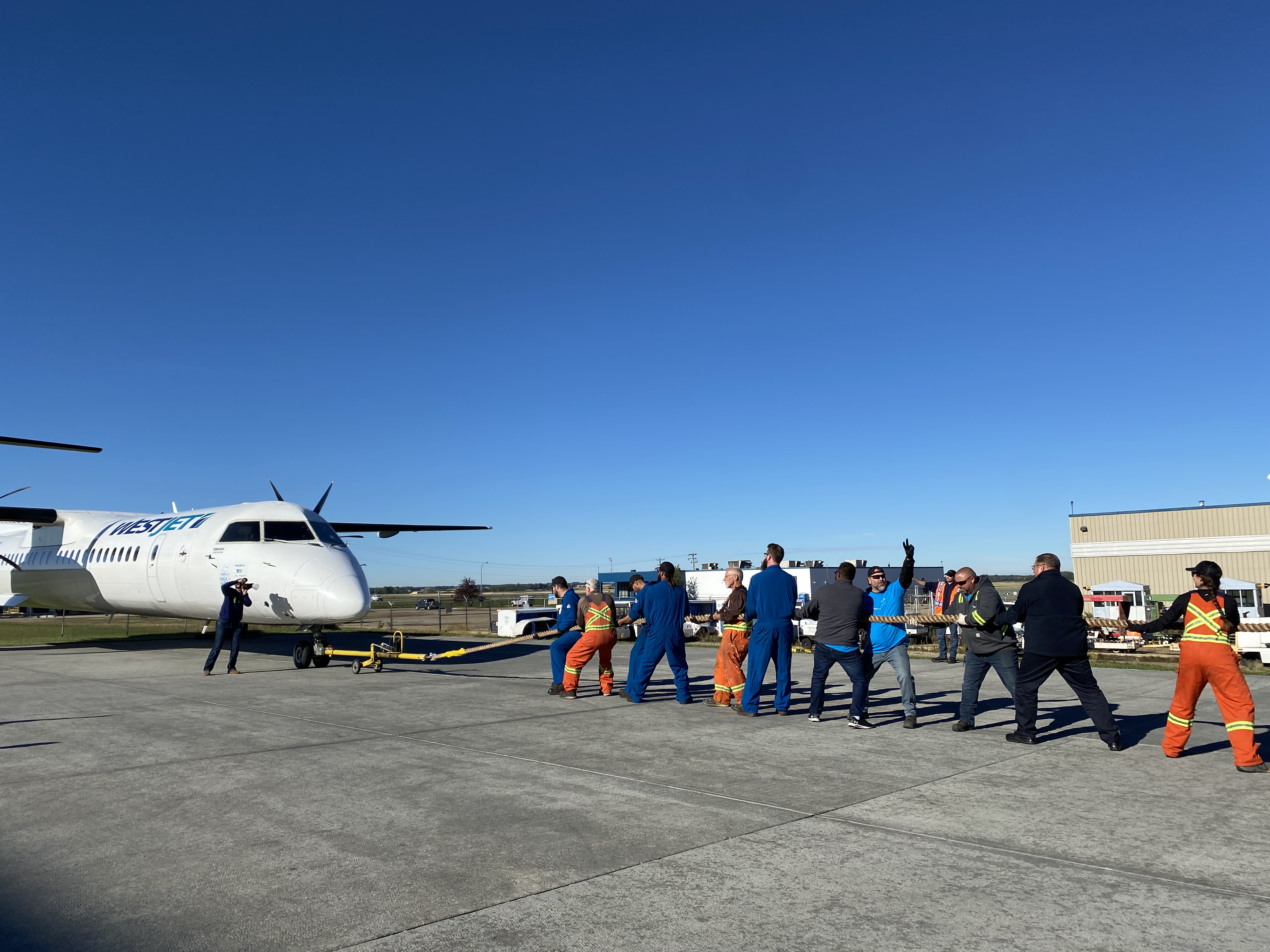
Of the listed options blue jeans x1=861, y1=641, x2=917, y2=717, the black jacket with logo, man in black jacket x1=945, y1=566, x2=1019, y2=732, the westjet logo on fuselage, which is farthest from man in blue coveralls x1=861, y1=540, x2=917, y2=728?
the westjet logo on fuselage

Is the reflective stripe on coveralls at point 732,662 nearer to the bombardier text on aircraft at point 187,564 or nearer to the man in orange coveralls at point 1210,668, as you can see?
the man in orange coveralls at point 1210,668

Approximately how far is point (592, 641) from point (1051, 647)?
5568mm

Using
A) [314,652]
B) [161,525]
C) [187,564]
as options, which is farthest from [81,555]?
[314,652]

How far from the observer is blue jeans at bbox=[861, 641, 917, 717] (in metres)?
8.94

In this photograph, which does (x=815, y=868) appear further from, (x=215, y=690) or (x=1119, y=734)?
(x=215, y=690)

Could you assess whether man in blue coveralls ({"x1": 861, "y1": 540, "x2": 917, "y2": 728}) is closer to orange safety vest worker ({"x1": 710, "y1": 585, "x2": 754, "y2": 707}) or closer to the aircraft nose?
orange safety vest worker ({"x1": 710, "y1": 585, "x2": 754, "y2": 707})

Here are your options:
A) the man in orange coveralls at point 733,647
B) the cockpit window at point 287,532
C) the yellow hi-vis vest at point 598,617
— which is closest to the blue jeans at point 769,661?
the man in orange coveralls at point 733,647

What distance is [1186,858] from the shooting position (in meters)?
4.60

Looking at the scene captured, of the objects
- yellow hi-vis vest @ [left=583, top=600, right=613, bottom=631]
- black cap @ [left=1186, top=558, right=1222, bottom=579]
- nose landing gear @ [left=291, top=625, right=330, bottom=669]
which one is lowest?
nose landing gear @ [left=291, top=625, right=330, bottom=669]

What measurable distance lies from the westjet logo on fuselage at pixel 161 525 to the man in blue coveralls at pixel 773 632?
1224 centimetres

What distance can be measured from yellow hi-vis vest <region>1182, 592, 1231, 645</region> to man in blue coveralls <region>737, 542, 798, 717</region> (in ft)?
12.6

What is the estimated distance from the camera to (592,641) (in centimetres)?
1113

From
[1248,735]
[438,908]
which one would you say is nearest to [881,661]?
[1248,735]

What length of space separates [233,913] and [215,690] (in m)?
9.54
